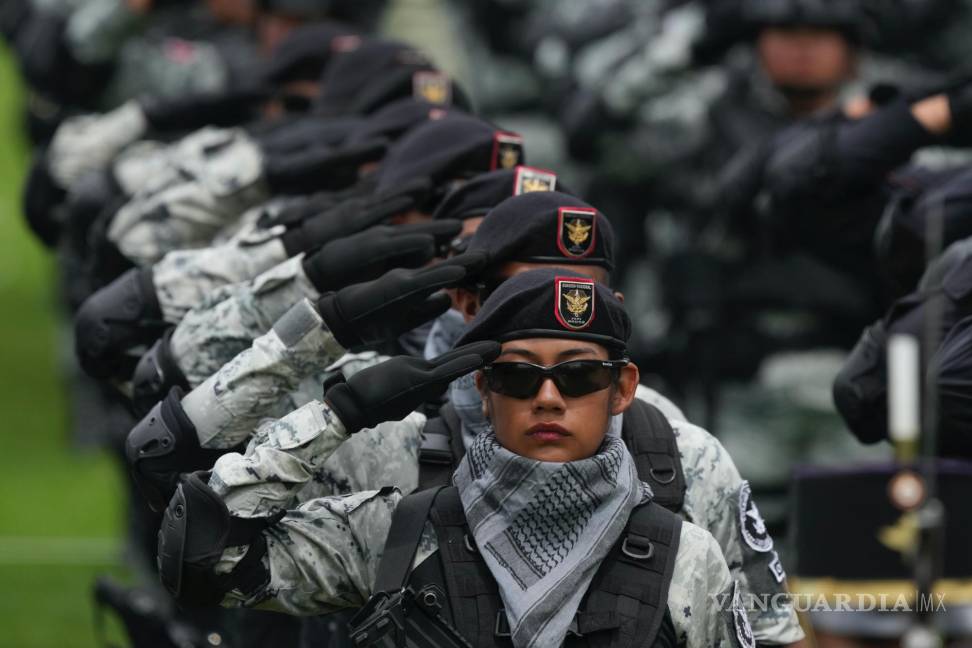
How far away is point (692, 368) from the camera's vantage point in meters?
9.91

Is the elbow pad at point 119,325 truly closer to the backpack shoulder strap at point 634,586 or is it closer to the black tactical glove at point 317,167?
the black tactical glove at point 317,167

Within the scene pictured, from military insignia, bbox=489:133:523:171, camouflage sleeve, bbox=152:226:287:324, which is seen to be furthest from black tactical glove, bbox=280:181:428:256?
military insignia, bbox=489:133:523:171

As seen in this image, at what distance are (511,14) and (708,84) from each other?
4.17 m

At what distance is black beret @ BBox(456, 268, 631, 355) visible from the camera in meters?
4.63

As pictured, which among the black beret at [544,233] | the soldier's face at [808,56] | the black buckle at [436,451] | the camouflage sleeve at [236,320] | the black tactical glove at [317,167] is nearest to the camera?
the black buckle at [436,451]

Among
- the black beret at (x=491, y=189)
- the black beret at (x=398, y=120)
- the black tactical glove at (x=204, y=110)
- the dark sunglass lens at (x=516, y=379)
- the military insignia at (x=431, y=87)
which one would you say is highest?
the dark sunglass lens at (x=516, y=379)

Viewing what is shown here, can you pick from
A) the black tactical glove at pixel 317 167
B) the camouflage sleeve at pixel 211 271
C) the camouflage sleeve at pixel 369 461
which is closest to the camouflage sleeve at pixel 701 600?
the camouflage sleeve at pixel 369 461

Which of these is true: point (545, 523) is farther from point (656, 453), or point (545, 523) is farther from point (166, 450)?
point (166, 450)

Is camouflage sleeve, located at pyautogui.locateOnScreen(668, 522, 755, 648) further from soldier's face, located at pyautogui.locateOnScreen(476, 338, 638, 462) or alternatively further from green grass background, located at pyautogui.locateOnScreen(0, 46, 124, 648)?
green grass background, located at pyautogui.locateOnScreen(0, 46, 124, 648)

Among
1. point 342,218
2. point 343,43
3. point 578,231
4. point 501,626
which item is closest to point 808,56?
point 343,43

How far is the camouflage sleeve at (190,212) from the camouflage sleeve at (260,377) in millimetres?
2000

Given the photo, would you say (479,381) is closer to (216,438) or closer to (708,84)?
(216,438)

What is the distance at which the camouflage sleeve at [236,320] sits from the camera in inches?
213

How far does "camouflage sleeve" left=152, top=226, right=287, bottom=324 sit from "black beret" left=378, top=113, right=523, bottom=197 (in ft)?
1.14
